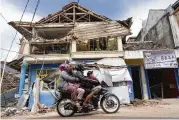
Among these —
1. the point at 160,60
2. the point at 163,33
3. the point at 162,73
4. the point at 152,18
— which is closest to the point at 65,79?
the point at 160,60

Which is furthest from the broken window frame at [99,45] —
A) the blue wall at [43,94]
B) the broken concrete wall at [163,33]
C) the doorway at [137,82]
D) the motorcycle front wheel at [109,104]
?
the motorcycle front wheel at [109,104]

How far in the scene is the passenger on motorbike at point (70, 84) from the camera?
5969mm

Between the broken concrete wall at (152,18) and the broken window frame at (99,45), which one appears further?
the broken concrete wall at (152,18)

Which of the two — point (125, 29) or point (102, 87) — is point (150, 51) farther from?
point (102, 87)

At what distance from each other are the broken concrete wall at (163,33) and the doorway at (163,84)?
2232mm

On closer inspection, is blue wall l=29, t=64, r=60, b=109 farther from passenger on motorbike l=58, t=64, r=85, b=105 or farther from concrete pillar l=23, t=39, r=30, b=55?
passenger on motorbike l=58, t=64, r=85, b=105

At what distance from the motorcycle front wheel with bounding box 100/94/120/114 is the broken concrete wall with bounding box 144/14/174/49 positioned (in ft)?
36.8

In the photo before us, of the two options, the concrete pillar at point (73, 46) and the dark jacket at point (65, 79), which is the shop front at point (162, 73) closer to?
the concrete pillar at point (73, 46)

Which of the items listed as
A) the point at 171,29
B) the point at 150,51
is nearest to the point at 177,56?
the point at 150,51

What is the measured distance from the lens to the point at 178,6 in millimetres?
15594

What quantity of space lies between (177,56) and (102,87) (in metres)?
9.48

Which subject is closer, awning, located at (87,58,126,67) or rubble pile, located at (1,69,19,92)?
awning, located at (87,58,126,67)

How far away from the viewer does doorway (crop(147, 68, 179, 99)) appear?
14.9 metres

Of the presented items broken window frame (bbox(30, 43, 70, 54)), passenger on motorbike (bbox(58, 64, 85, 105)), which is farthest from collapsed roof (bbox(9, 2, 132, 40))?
passenger on motorbike (bbox(58, 64, 85, 105))
